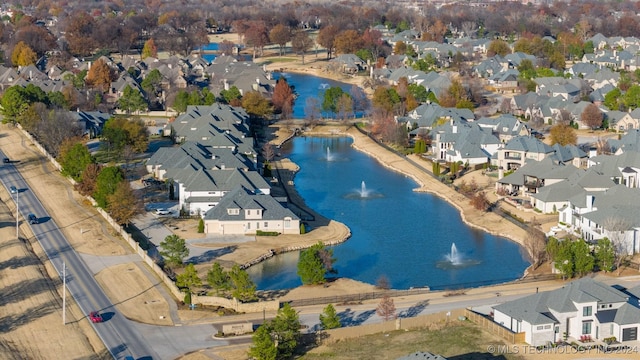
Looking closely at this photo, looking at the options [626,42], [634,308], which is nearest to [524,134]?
[634,308]

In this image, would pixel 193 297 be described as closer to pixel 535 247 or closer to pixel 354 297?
pixel 354 297

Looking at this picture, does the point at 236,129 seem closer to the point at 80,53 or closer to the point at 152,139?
the point at 152,139

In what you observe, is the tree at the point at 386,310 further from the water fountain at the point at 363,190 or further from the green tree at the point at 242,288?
the water fountain at the point at 363,190

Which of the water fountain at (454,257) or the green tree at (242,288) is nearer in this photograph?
the green tree at (242,288)

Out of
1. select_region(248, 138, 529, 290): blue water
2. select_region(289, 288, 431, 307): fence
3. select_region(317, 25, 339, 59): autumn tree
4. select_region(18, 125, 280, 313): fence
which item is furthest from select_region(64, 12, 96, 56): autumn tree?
select_region(289, 288, 431, 307): fence

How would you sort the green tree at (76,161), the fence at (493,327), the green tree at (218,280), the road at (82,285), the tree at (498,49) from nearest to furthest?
the fence at (493,327)
the road at (82,285)
the green tree at (218,280)
the green tree at (76,161)
the tree at (498,49)

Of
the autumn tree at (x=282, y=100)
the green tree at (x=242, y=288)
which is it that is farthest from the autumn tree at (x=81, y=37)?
the green tree at (x=242, y=288)

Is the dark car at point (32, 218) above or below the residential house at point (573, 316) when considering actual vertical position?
below

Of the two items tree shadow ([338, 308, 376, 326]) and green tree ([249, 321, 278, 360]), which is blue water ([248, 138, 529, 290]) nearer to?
tree shadow ([338, 308, 376, 326])
